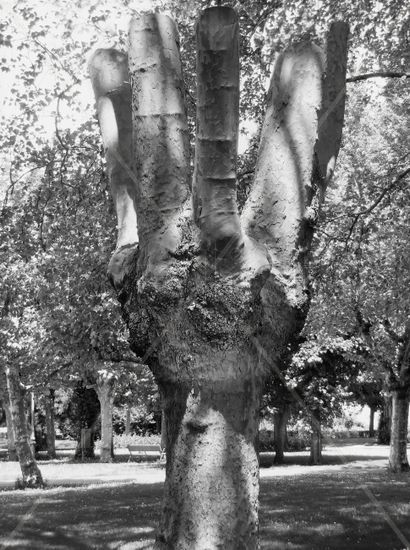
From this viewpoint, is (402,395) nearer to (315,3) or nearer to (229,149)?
(315,3)

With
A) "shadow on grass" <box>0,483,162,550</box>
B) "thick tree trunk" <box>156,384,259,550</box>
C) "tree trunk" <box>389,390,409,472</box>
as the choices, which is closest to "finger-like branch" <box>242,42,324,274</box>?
"thick tree trunk" <box>156,384,259,550</box>

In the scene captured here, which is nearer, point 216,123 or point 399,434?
point 216,123

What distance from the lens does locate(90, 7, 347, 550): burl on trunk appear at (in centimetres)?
396

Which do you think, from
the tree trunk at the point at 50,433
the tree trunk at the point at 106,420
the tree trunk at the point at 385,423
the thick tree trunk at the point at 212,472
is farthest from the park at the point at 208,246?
the tree trunk at the point at 385,423

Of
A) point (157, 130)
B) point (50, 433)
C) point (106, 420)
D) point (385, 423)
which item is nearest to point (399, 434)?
point (106, 420)

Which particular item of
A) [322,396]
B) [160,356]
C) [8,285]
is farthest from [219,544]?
[322,396]

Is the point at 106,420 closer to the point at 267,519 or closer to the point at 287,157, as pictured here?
the point at 267,519

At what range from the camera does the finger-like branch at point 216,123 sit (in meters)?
4.16

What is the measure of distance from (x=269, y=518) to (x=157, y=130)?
27.2ft

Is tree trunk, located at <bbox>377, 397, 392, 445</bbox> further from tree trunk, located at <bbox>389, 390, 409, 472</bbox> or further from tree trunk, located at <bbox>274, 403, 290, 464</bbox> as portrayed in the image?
tree trunk, located at <bbox>389, 390, 409, 472</bbox>

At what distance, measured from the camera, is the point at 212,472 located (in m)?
3.90

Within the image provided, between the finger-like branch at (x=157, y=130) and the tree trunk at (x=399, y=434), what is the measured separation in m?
19.2

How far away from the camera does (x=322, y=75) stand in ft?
15.8

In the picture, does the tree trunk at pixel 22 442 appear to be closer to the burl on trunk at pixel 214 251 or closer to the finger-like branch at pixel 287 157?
the burl on trunk at pixel 214 251
